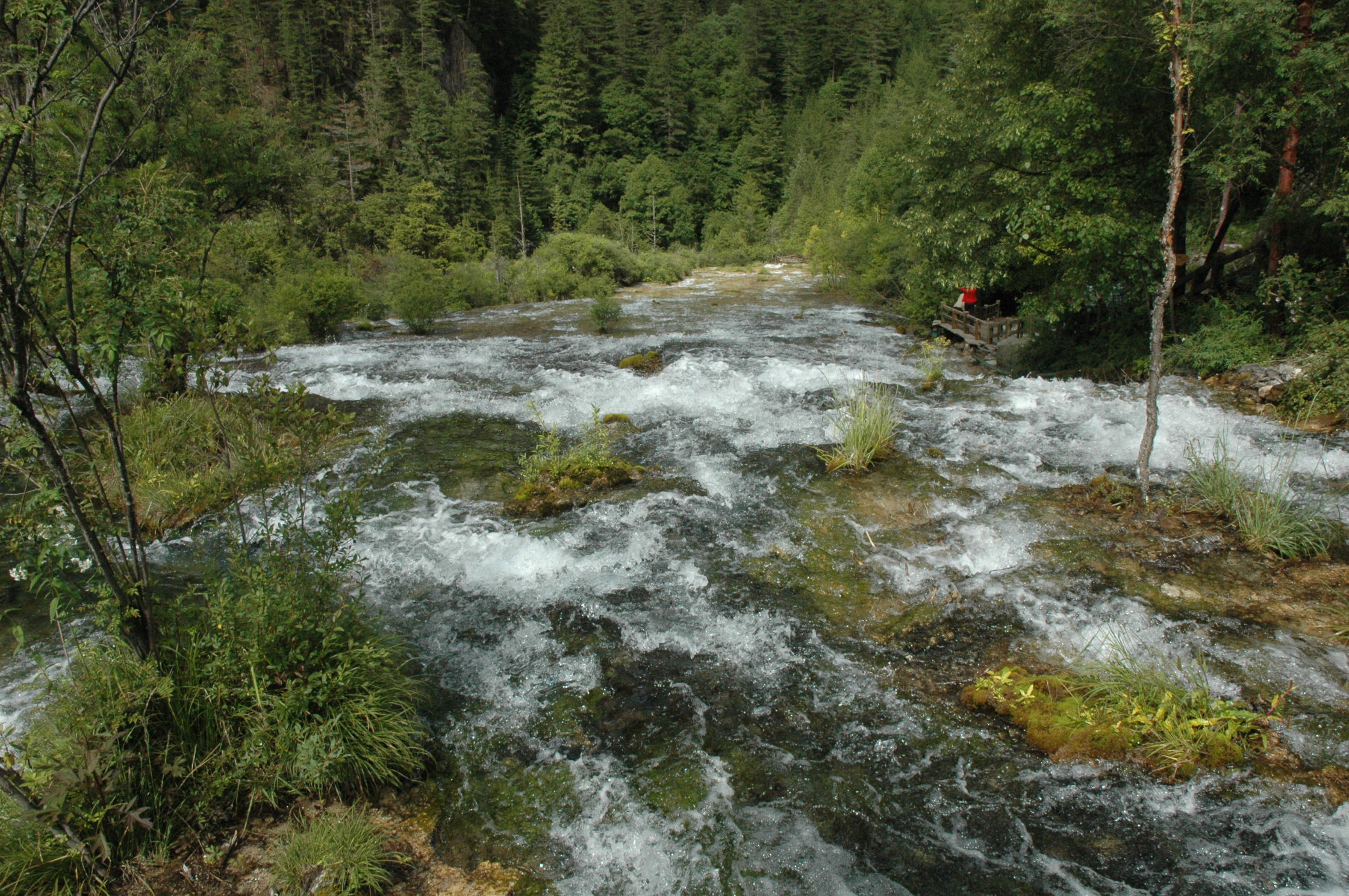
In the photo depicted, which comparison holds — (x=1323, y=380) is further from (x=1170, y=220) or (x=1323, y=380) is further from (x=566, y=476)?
(x=566, y=476)

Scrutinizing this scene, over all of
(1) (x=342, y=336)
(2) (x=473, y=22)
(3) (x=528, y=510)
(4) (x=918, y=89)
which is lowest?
(3) (x=528, y=510)

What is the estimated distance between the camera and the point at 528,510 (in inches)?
299

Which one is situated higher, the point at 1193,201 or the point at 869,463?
the point at 1193,201

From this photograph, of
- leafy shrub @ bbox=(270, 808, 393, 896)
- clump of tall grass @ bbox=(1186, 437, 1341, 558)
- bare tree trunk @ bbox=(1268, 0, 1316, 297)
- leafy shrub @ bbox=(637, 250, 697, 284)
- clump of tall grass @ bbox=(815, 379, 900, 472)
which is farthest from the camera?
leafy shrub @ bbox=(637, 250, 697, 284)

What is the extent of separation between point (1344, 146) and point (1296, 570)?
21.7 ft

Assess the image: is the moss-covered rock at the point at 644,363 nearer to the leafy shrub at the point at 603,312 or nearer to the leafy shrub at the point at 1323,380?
the leafy shrub at the point at 603,312

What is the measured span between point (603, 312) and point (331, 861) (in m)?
17.2

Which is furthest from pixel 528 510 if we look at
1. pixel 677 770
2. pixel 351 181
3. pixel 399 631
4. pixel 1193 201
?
pixel 351 181

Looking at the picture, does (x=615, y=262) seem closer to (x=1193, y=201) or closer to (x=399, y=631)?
(x=1193, y=201)

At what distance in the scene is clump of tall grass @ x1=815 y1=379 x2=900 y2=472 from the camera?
8.43 meters

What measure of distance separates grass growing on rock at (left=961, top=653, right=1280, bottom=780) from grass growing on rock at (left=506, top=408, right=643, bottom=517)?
4628 millimetres

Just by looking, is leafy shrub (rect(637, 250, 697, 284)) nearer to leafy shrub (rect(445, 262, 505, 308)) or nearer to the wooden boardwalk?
leafy shrub (rect(445, 262, 505, 308))

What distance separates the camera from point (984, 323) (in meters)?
15.5

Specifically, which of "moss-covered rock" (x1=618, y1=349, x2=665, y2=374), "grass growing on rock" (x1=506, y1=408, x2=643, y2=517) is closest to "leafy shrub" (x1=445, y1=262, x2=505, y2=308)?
"moss-covered rock" (x1=618, y1=349, x2=665, y2=374)
